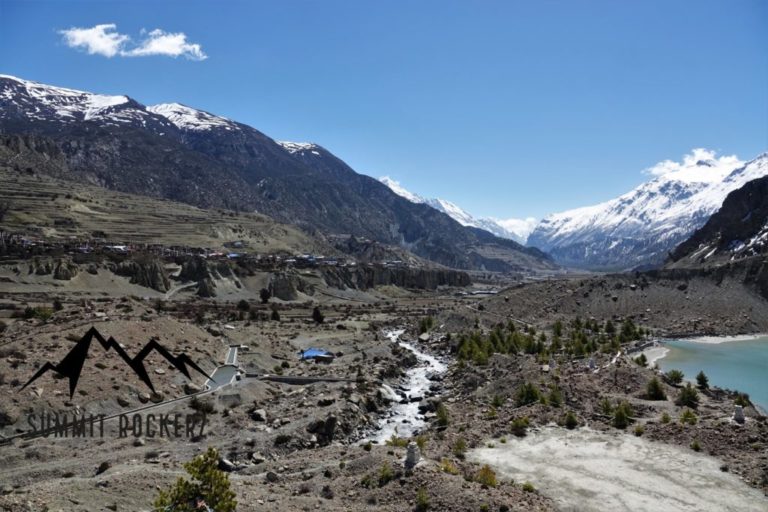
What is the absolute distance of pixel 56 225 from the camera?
152875 millimetres

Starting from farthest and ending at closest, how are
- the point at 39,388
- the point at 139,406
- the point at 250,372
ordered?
the point at 250,372 < the point at 139,406 < the point at 39,388

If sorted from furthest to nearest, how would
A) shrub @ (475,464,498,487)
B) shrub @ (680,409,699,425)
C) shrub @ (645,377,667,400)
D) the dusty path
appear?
shrub @ (645,377,667,400), shrub @ (680,409,699,425), shrub @ (475,464,498,487), the dusty path

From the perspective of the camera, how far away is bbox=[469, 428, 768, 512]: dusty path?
68.6 feet

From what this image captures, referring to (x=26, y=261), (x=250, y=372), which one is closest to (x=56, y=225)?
(x=26, y=261)

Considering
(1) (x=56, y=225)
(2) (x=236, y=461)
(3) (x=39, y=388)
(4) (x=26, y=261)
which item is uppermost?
(1) (x=56, y=225)

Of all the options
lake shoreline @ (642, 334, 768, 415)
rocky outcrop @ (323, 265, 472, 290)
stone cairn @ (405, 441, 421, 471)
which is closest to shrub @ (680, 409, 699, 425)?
stone cairn @ (405, 441, 421, 471)

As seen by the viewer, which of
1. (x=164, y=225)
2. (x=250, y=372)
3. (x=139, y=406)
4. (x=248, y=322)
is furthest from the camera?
(x=164, y=225)

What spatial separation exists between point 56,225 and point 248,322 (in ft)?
352

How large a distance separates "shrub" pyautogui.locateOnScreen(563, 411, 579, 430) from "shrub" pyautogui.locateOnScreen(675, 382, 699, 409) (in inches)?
297

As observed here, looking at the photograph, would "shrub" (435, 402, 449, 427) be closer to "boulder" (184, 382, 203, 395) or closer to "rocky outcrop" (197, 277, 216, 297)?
"boulder" (184, 382, 203, 395)

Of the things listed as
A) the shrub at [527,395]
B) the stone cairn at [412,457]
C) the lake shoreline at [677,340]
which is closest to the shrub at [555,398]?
the shrub at [527,395]

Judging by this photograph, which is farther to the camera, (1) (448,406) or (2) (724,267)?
(2) (724,267)

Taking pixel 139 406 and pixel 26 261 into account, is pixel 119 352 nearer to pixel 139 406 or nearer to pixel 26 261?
pixel 139 406

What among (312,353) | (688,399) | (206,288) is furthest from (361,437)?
(206,288)
